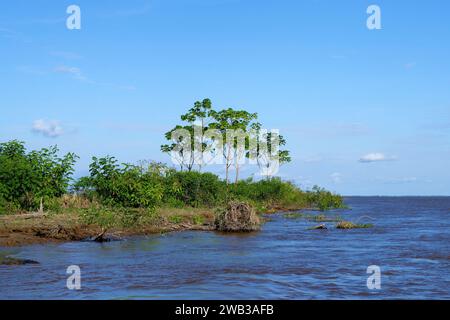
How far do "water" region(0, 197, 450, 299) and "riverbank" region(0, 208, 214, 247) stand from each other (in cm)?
124

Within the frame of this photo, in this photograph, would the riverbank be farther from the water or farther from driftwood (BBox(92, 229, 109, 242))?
the water

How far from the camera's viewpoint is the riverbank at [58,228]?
22.8 metres

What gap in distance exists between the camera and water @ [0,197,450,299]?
14.1 meters

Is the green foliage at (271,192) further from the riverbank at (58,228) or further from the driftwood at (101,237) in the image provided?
the driftwood at (101,237)

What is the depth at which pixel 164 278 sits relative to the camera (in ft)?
52.0

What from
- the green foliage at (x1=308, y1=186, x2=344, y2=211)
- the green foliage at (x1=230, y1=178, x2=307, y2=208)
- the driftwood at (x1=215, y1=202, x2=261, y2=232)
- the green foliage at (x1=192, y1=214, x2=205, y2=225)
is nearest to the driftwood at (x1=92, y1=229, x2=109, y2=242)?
the driftwood at (x1=215, y1=202, x2=261, y2=232)

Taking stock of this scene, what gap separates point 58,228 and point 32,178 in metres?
5.20

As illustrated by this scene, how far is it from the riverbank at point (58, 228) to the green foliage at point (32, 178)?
1566 mm

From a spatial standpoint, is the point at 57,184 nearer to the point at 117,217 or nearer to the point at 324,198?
the point at 117,217

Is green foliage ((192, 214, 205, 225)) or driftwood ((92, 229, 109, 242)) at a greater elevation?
green foliage ((192, 214, 205, 225))

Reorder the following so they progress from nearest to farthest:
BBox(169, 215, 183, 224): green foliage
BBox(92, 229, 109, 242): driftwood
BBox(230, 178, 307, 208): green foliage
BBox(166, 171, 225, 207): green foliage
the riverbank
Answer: the riverbank < BBox(92, 229, 109, 242): driftwood < BBox(169, 215, 183, 224): green foliage < BBox(166, 171, 225, 207): green foliage < BBox(230, 178, 307, 208): green foliage
